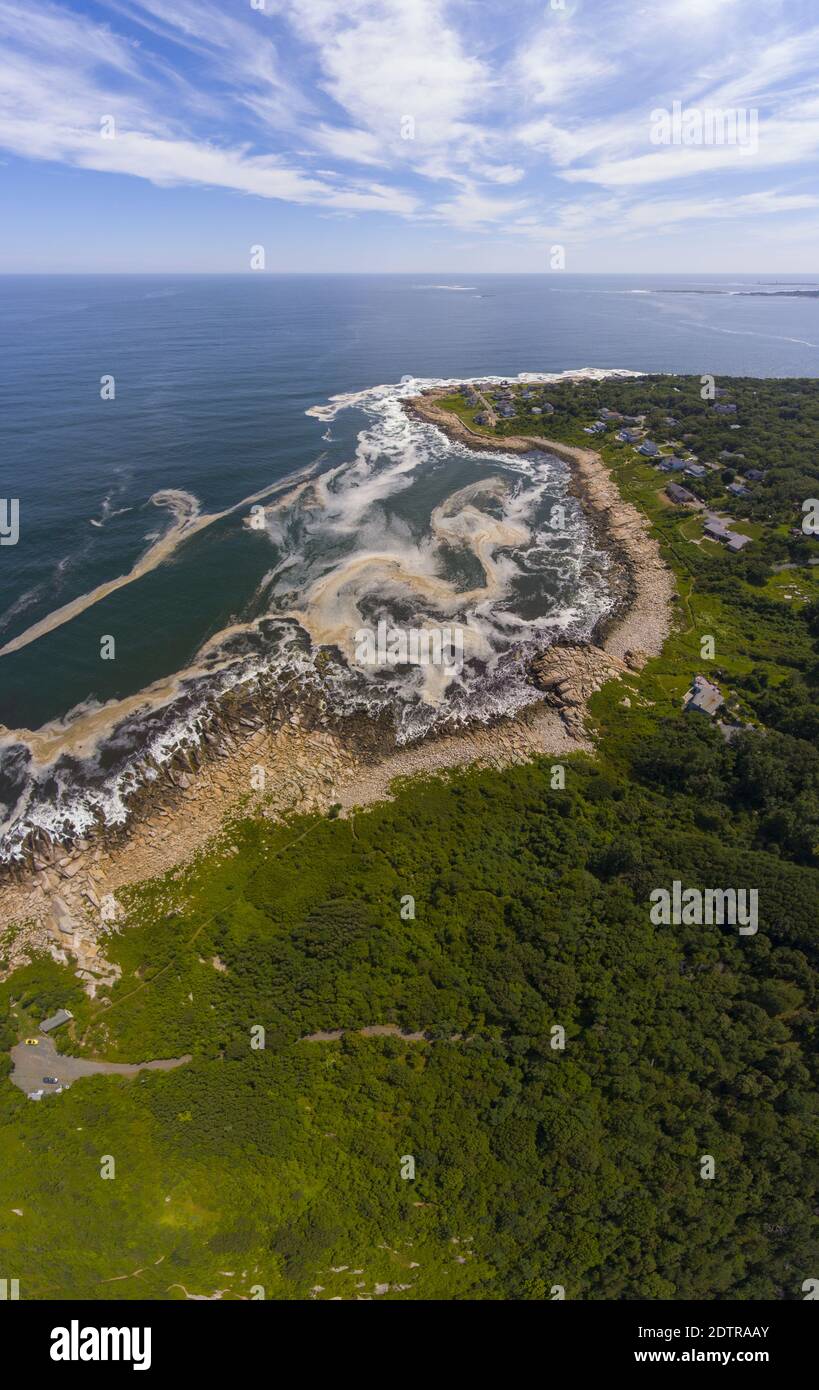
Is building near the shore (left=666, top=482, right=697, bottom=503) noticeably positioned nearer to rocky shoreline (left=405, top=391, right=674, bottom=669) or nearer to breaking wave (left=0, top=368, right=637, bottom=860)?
rocky shoreline (left=405, top=391, right=674, bottom=669)

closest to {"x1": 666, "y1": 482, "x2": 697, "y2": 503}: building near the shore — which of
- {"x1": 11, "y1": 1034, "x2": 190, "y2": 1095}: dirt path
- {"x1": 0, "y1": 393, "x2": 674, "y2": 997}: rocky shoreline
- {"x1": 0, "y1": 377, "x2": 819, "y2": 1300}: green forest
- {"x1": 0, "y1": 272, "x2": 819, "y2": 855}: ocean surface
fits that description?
{"x1": 0, "y1": 272, "x2": 819, "y2": 855}: ocean surface

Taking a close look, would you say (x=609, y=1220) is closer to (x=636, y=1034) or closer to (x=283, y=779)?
(x=636, y=1034)

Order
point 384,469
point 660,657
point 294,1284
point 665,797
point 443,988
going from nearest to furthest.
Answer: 1. point 294,1284
2. point 443,988
3. point 665,797
4. point 660,657
5. point 384,469

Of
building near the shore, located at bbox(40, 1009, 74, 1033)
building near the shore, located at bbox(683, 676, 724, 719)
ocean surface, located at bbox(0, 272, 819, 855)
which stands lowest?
building near the shore, located at bbox(40, 1009, 74, 1033)

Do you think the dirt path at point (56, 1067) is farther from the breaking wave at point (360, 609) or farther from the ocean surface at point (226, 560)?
the ocean surface at point (226, 560)

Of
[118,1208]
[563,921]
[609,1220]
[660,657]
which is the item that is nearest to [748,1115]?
[609,1220]

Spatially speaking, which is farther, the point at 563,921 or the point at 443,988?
the point at 563,921
